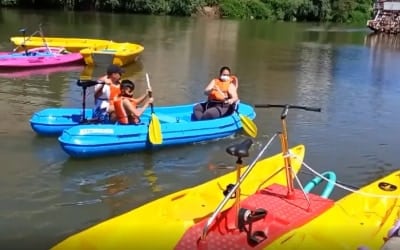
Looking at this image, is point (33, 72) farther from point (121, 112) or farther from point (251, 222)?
point (251, 222)

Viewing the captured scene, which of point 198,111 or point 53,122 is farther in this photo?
point 198,111

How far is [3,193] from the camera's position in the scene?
7.45 meters

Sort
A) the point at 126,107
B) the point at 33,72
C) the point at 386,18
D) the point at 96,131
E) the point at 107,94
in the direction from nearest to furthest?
the point at 96,131 < the point at 126,107 < the point at 107,94 < the point at 33,72 < the point at 386,18

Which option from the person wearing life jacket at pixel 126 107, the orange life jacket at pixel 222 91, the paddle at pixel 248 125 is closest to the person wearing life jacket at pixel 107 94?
the person wearing life jacket at pixel 126 107

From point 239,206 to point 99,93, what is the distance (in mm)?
4954

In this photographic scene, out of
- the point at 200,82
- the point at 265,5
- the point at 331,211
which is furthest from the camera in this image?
the point at 265,5

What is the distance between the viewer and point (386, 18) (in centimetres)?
4959

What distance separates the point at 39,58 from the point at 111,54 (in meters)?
2.69

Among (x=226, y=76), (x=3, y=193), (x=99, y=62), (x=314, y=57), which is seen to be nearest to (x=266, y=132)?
(x=226, y=76)

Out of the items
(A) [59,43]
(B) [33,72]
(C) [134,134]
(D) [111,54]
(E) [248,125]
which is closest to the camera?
(C) [134,134]

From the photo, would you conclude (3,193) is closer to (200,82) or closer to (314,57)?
(200,82)

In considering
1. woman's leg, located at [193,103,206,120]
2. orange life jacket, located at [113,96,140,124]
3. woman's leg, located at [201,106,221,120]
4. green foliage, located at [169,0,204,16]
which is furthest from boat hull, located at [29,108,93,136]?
green foliage, located at [169,0,204,16]

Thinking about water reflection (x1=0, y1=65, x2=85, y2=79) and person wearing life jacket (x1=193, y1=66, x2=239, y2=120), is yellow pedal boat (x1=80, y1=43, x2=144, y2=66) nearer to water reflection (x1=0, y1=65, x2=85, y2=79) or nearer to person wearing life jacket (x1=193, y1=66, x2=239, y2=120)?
water reflection (x1=0, y1=65, x2=85, y2=79)

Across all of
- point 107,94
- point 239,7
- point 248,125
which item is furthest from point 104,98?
point 239,7
